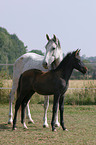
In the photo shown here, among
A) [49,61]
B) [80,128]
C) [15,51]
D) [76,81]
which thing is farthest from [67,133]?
[15,51]

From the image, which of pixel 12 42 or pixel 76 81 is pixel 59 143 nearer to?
pixel 76 81

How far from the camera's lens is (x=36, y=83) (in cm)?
573

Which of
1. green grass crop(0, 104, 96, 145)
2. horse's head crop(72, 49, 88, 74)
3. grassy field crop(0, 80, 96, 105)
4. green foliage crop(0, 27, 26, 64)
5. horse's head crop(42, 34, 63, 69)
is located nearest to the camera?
green grass crop(0, 104, 96, 145)

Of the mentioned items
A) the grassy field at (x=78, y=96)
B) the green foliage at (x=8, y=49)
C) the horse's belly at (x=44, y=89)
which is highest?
the green foliage at (x=8, y=49)

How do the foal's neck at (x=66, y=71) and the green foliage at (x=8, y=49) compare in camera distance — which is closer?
the foal's neck at (x=66, y=71)

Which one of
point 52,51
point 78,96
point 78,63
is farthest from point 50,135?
point 78,96

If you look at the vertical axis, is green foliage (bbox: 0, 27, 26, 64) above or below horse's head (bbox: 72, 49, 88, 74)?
above

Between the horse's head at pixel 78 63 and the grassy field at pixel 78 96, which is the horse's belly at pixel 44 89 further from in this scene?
the grassy field at pixel 78 96

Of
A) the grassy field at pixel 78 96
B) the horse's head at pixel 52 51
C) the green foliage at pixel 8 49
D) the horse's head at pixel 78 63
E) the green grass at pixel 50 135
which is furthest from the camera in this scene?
the green foliage at pixel 8 49

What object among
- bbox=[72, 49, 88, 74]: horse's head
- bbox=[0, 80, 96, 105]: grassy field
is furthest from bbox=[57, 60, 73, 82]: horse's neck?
bbox=[0, 80, 96, 105]: grassy field

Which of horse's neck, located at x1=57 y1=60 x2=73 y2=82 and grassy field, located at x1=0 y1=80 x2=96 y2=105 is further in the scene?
grassy field, located at x1=0 y1=80 x2=96 y2=105

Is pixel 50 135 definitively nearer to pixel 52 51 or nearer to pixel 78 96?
pixel 52 51

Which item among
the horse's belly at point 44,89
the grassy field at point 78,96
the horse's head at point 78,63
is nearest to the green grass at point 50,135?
the horse's belly at point 44,89

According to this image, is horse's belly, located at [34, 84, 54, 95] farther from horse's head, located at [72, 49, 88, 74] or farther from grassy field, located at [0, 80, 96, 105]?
grassy field, located at [0, 80, 96, 105]
